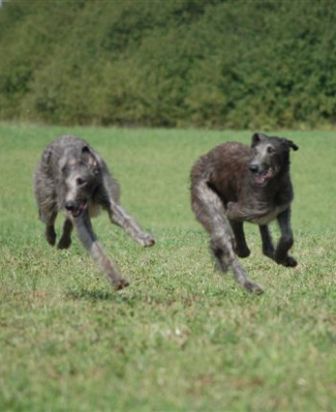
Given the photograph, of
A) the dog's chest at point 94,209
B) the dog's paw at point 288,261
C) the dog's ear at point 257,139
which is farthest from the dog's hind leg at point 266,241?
the dog's chest at point 94,209

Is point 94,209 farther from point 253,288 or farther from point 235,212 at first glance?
point 253,288

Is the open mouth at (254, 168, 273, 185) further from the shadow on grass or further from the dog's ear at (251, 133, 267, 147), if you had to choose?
the shadow on grass

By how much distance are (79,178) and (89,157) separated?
0.95 feet

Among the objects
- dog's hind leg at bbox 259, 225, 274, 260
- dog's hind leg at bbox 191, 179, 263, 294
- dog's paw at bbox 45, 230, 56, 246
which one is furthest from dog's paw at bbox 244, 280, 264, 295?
dog's paw at bbox 45, 230, 56, 246

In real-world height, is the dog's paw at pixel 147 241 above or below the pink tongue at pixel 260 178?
below

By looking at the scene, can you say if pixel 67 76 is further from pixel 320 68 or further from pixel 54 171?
pixel 54 171

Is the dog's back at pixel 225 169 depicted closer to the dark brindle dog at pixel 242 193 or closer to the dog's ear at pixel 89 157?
the dark brindle dog at pixel 242 193

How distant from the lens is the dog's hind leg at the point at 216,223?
9.63 metres

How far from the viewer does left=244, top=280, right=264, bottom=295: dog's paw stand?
894 cm

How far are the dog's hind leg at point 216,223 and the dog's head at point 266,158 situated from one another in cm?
63

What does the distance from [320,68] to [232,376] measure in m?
49.9

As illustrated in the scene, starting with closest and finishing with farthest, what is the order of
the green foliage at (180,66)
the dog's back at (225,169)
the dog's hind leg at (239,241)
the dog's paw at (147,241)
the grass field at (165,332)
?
the grass field at (165,332), the dog's paw at (147,241), the dog's back at (225,169), the dog's hind leg at (239,241), the green foliage at (180,66)

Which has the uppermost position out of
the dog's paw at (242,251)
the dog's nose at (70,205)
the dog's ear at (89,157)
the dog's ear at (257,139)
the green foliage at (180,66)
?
the dog's ear at (89,157)

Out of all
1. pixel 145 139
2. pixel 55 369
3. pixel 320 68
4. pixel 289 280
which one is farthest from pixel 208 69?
pixel 55 369
